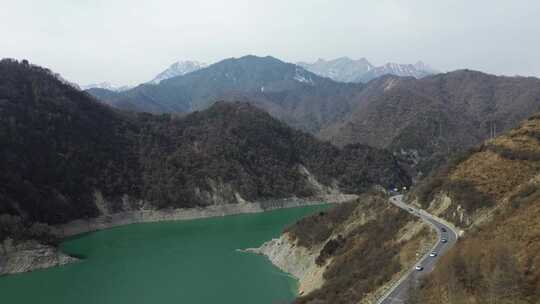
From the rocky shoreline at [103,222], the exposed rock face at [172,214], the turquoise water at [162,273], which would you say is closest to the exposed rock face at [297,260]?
the turquoise water at [162,273]

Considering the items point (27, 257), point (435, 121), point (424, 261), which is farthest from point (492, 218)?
point (435, 121)

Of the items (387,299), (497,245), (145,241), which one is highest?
(497,245)

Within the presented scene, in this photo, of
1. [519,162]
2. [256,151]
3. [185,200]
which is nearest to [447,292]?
[519,162]

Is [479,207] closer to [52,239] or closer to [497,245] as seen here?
[497,245]

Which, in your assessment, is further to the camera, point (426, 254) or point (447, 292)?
point (426, 254)

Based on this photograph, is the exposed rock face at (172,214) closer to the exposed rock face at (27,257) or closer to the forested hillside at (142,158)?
the forested hillside at (142,158)

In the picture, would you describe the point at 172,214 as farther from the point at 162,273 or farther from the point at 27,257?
the point at 162,273

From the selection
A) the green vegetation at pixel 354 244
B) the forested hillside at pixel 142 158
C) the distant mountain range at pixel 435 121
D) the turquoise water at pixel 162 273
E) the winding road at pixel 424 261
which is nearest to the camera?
the winding road at pixel 424 261
